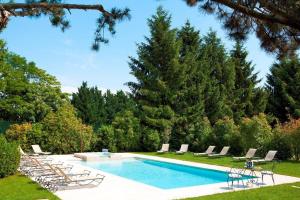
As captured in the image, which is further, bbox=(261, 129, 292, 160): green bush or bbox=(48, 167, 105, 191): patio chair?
bbox=(261, 129, 292, 160): green bush

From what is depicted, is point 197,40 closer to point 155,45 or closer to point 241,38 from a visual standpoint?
point 155,45

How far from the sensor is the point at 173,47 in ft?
87.9

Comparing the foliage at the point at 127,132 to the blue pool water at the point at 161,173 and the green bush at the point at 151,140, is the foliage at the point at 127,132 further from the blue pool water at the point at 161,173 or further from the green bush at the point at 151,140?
the blue pool water at the point at 161,173

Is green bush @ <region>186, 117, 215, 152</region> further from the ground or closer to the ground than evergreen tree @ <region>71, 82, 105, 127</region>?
closer to the ground

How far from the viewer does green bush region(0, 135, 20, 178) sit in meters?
12.7

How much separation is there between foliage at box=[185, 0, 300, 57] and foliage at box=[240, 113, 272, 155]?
14040 mm

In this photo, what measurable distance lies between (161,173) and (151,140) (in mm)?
7998

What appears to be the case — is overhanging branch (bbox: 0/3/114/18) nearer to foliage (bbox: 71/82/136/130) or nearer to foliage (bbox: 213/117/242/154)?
foliage (bbox: 213/117/242/154)

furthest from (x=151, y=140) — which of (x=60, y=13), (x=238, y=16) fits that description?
(x=238, y=16)

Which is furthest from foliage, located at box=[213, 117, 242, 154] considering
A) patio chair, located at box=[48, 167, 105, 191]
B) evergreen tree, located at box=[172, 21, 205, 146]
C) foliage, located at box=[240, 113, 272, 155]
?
patio chair, located at box=[48, 167, 105, 191]

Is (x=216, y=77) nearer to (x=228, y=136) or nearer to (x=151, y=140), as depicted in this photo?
(x=151, y=140)

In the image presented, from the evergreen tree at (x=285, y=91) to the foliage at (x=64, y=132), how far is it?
16375 millimetres

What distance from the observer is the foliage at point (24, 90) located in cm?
2842

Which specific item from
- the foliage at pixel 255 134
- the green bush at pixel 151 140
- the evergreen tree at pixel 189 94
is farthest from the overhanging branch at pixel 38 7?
the evergreen tree at pixel 189 94
